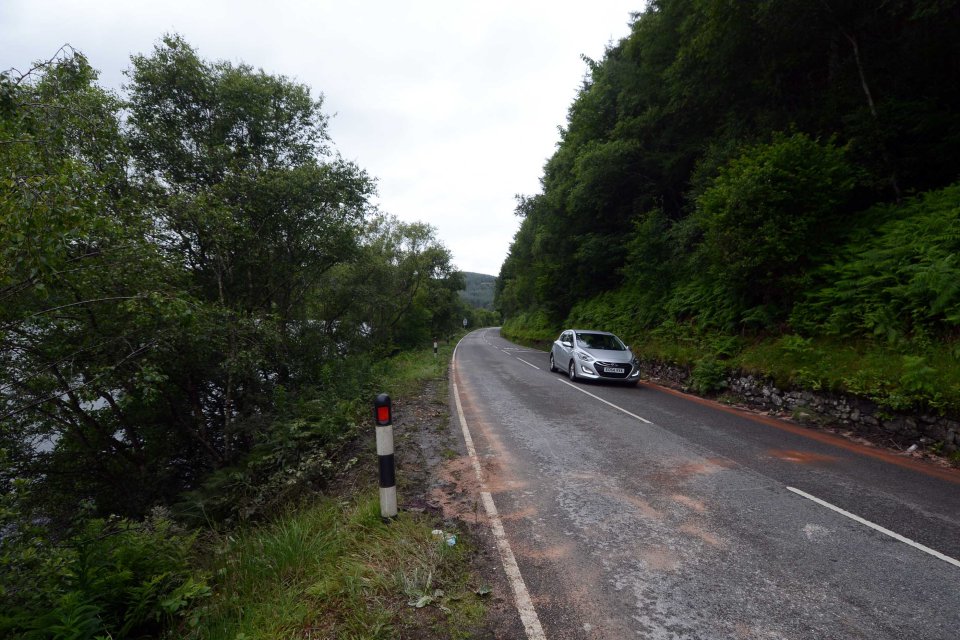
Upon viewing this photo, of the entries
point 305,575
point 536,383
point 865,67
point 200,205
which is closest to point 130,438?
point 200,205

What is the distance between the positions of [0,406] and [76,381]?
2534 mm

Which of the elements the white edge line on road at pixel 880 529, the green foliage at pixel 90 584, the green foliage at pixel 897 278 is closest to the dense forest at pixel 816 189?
the green foliage at pixel 897 278

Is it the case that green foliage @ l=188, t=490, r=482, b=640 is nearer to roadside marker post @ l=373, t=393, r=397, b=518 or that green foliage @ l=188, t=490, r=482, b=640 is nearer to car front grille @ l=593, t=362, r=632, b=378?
roadside marker post @ l=373, t=393, r=397, b=518

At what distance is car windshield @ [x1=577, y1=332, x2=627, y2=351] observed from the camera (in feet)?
39.5

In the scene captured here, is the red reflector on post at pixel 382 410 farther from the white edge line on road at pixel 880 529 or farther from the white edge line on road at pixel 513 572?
the white edge line on road at pixel 880 529

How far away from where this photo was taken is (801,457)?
5.34 meters

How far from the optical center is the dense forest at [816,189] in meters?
6.94

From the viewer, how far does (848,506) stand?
3824 millimetres

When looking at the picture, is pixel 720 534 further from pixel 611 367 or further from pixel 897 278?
pixel 611 367

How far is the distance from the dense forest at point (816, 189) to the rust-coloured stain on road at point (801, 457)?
72.2 inches

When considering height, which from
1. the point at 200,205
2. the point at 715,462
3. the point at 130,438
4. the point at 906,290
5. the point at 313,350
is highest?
the point at 200,205

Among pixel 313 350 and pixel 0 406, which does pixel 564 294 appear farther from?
pixel 0 406

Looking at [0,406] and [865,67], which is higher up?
[865,67]

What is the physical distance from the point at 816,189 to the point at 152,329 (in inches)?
538
